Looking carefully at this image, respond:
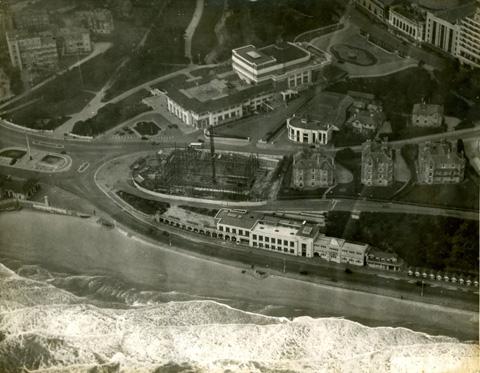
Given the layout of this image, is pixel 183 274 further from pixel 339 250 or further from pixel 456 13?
pixel 456 13

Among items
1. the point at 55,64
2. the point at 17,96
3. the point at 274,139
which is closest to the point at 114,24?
the point at 55,64

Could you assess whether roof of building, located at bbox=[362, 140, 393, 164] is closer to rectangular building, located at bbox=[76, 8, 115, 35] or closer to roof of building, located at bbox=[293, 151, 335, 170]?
roof of building, located at bbox=[293, 151, 335, 170]

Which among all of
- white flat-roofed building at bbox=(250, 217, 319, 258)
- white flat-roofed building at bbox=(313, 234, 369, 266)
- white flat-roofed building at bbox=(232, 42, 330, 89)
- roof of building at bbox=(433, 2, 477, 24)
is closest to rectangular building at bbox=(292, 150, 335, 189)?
white flat-roofed building at bbox=(250, 217, 319, 258)

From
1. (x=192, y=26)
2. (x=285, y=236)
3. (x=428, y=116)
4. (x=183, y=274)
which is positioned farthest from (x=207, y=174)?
(x=192, y=26)

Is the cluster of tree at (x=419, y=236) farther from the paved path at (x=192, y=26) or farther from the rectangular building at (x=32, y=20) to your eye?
the rectangular building at (x=32, y=20)

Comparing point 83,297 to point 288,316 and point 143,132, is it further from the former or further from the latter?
point 143,132
